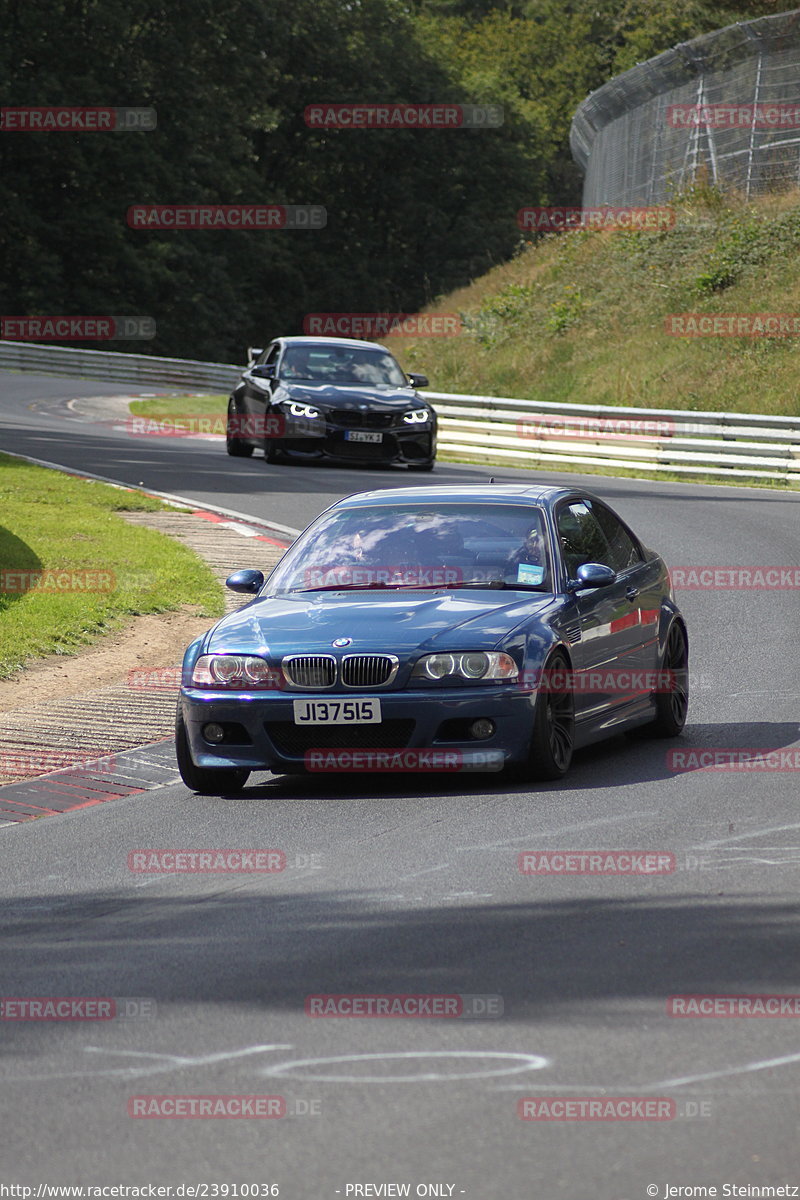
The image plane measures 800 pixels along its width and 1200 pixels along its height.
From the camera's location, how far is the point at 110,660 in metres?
12.7

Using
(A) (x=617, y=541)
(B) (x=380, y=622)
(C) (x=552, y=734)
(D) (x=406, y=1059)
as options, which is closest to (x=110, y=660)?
(A) (x=617, y=541)

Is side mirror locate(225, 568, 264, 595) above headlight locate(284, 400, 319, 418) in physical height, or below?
below

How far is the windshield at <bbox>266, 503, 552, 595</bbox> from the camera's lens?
383 inches

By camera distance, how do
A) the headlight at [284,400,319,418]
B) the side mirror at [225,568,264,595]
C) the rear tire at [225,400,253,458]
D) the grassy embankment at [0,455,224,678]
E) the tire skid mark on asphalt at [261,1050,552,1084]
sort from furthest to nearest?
the rear tire at [225,400,253,458]
the headlight at [284,400,319,418]
the grassy embankment at [0,455,224,678]
the side mirror at [225,568,264,595]
the tire skid mark on asphalt at [261,1050,552,1084]

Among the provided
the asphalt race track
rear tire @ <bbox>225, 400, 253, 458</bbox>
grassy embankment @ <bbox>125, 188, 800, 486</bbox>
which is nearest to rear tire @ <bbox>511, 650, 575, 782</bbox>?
the asphalt race track

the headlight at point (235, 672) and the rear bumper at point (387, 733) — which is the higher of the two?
the headlight at point (235, 672)

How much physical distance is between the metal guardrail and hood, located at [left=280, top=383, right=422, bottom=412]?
4.88 meters

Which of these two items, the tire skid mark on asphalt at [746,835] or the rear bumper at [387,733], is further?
the rear bumper at [387,733]

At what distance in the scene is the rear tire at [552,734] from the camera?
880 centimetres

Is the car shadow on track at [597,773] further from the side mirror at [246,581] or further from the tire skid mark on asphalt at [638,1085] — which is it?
the tire skid mark on asphalt at [638,1085]

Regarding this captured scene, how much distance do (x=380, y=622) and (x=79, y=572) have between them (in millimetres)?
7255

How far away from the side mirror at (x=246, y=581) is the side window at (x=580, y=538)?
5.49 feet

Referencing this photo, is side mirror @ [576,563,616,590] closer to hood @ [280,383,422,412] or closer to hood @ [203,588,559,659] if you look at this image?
hood @ [203,588,559,659]

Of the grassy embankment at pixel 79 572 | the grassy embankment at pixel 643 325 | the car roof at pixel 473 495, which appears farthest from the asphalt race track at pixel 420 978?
the grassy embankment at pixel 643 325
